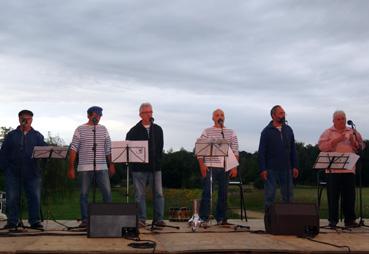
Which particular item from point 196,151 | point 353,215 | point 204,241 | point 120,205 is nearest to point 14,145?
point 120,205

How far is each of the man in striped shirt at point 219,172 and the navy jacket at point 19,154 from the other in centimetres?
271

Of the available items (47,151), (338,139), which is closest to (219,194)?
(338,139)

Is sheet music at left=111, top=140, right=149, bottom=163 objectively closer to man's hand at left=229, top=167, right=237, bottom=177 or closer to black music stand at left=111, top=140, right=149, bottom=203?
black music stand at left=111, top=140, right=149, bottom=203

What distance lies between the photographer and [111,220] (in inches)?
307

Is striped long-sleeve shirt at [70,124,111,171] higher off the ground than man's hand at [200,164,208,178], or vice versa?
striped long-sleeve shirt at [70,124,111,171]

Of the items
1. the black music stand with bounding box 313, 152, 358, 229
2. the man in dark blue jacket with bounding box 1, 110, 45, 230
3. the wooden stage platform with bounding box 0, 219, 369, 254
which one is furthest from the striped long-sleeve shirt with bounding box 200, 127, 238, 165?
the man in dark blue jacket with bounding box 1, 110, 45, 230

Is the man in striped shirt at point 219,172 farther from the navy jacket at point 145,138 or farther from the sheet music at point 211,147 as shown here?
the navy jacket at point 145,138

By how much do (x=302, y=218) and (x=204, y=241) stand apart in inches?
67.0

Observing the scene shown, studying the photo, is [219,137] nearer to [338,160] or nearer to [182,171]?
[338,160]

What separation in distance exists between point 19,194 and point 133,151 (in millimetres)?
1976

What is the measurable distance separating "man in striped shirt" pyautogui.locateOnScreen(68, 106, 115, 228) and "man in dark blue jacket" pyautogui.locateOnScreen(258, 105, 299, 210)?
8.29 feet

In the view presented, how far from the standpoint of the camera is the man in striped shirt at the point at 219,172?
31.1 feet

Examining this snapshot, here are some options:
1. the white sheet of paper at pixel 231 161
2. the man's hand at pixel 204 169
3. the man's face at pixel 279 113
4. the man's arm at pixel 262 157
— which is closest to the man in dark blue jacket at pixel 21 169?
the man's hand at pixel 204 169

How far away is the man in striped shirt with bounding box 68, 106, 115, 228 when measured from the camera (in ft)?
29.3
